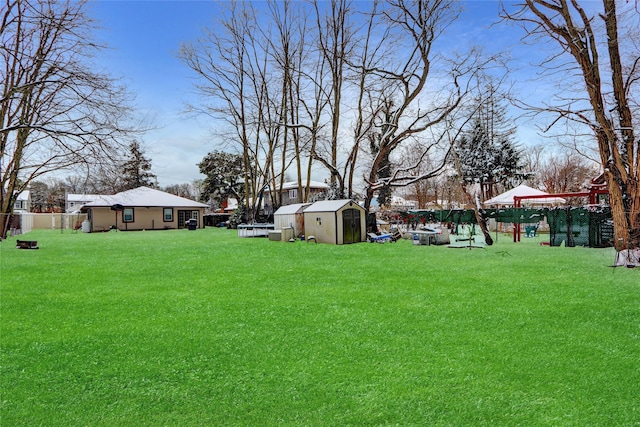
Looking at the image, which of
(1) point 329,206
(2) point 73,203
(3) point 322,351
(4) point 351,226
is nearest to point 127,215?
(1) point 329,206

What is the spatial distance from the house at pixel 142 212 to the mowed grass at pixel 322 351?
2384 cm

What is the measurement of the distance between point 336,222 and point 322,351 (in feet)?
40.7

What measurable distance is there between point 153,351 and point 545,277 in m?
7.57

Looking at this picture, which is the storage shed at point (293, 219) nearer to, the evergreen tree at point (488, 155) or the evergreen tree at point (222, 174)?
the evergreen tree at point (488, 155)

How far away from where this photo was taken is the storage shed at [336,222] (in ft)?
53.3

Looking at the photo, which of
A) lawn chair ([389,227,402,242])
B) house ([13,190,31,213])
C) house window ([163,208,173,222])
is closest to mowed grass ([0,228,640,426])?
lawn chair ([389,227,402,242])

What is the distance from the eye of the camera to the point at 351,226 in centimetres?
1680

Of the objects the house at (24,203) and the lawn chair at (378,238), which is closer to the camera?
the lawn chair at (378,238)

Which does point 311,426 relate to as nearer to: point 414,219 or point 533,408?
point 533,408

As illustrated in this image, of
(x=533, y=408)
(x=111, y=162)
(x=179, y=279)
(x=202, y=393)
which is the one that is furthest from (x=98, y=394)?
(x=111, y=162)

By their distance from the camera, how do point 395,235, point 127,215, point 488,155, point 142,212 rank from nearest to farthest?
point 395,235
point 127,215
point 142,212
point 488,155

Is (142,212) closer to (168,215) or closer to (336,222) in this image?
(168,215)

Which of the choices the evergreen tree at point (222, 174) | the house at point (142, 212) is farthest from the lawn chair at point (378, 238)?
the evergreen tree at point (222, 174)

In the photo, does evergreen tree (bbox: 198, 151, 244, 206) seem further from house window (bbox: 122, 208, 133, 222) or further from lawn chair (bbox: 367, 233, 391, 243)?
lawn chair (bbox: 367, 233, 391, 243)
